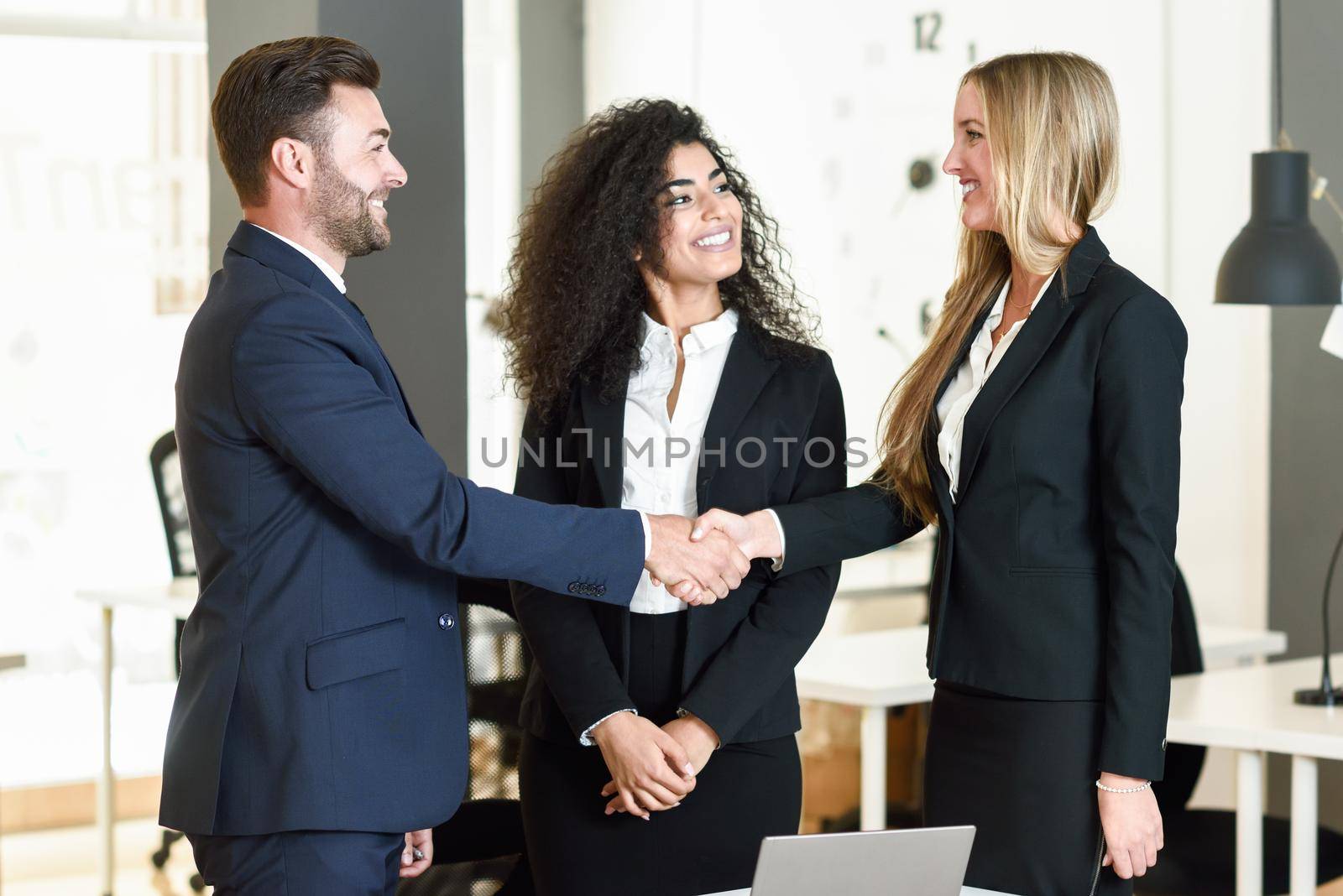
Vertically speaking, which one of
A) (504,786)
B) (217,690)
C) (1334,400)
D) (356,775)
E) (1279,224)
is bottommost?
(504,786)

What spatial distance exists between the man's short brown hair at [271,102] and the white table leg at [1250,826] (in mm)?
1947

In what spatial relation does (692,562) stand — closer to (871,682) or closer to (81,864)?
(871,682)

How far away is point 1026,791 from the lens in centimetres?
184

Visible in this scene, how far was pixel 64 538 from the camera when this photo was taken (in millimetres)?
5168

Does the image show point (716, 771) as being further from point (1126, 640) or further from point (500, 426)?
point (500, 426)

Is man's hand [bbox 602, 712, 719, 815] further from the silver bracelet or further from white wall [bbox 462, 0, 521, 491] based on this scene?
white wall [bbox 462, 0, 521, 491]

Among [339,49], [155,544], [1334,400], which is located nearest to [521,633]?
[339,49]

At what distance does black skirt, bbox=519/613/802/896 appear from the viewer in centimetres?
210

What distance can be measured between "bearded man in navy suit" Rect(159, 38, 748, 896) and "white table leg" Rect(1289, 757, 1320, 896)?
147 cm

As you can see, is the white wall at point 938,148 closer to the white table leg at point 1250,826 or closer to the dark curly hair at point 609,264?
the white table leg at point 1250,826

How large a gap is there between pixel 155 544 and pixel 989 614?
13.6 ft

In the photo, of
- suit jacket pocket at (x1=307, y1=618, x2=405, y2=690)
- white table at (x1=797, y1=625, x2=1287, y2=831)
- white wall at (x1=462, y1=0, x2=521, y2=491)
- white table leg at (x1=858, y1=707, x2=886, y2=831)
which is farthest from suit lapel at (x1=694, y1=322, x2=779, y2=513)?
white wall at (x1=462, y1=0, x2=521, y2=491)

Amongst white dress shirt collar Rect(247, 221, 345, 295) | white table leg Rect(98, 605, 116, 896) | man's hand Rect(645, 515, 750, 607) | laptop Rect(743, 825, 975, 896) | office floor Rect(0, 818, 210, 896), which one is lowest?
office floor Rect(0, 818, 210, 896)

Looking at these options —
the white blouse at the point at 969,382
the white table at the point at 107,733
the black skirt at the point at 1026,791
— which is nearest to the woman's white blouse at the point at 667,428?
the white blouse at the point at 969,382
